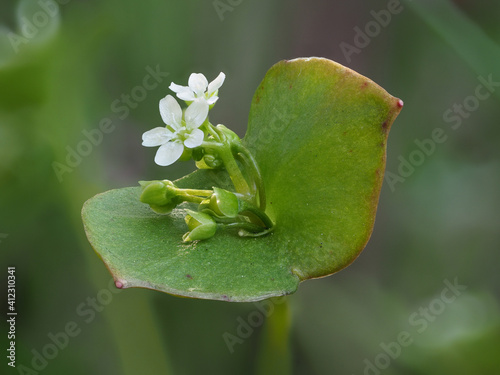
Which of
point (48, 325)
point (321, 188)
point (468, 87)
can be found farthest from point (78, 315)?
point (468, 87)

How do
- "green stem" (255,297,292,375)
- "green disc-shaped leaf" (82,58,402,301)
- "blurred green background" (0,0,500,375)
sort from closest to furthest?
"green disc-shaped leaf" (82,58,402,301), "green stem" (255,297,292,375), "blurred green background" (0,0,500,375)

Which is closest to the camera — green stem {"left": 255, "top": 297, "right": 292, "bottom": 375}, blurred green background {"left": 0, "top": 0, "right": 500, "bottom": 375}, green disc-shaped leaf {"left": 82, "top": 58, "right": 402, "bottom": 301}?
green disc-shaped leaf {"left": 82, "top": 58, "right": 402, "bottom": 301}

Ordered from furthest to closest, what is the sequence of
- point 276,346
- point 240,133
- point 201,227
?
point 240,133 < point 276,346 < point 201,227

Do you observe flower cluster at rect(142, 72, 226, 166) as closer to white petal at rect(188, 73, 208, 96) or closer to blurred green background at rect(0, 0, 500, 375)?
white petal at rect(188, 73, 208, 96)

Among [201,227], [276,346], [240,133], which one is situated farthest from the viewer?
[240,133]

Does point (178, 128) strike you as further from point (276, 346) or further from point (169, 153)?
point (276, 346)

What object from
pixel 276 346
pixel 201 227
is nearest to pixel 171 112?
pixel 201 227

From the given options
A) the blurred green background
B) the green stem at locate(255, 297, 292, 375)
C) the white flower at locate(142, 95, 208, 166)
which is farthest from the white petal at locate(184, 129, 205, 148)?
the blurred green background
